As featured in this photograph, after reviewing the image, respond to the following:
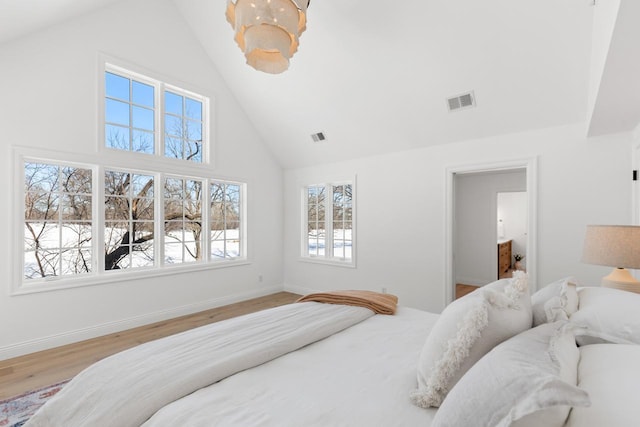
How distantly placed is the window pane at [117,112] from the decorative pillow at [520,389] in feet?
14.9

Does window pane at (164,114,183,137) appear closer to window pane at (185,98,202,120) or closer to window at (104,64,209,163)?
window at (104,64,209,163)

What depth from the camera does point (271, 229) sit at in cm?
583

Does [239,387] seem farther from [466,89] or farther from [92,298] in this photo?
[466,89]

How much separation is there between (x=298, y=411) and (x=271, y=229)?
4800mm

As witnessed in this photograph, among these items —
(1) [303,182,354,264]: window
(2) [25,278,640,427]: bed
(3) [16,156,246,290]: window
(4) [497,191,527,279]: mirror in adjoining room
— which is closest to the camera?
(2) [25,278,640,427]: bed

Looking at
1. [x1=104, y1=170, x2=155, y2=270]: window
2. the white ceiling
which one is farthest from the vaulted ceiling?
[x1=104, y1=170, x2=155, y2=270]: window

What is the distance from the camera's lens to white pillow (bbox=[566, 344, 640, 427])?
2.14 feet

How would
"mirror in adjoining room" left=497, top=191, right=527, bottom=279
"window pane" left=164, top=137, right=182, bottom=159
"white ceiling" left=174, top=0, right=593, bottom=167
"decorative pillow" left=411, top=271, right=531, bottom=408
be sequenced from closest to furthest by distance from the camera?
1. "decorative pillow" left=411, top=271, right=531, bottom=408
2. "white ceiling" left=174, top=0, right=593, bottom=167
3. "window pane" left=164, top=137, right=182, bottom=159
4. "mirror in adjoining room" left=497, top=191, right=527, bottom=279

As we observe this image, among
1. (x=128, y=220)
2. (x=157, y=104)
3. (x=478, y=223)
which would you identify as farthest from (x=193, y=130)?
(x=478, y=223)

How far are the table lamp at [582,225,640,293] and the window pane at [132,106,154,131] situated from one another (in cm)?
489

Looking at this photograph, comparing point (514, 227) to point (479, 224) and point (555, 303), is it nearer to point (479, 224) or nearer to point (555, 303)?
point (479, 224)

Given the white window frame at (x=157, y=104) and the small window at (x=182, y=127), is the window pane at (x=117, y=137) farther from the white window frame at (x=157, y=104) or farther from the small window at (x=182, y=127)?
the small window at (x=182, y=127)

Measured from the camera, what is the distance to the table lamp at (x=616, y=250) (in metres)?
2.10

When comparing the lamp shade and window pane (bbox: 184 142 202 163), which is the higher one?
window pane (bbox: 184 142 202 163)
